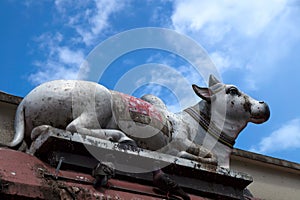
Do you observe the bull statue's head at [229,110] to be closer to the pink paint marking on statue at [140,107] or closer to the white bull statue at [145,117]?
the white bull statue at [145,117]

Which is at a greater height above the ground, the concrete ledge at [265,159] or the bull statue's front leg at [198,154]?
the concrete ledge at [265,159]

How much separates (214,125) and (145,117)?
0.83 m

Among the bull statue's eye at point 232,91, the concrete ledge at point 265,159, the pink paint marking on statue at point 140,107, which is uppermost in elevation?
the concrete ledge at point 265,159

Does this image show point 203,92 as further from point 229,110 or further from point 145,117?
point 145,117

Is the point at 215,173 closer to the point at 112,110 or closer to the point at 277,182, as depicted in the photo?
the point at 112,110

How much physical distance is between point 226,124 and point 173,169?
3.17ft

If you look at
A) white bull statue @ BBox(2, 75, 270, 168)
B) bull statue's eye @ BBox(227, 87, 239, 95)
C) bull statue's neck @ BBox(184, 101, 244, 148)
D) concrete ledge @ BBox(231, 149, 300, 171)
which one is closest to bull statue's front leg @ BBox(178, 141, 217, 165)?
white bull statue @ BBox(2, 75, 270, 168)

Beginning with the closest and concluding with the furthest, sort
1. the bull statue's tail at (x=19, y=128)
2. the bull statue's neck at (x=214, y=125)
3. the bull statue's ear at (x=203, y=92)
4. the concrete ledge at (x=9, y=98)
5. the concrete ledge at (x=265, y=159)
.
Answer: the bull statue's tail at (x=19, y=128) < the bull statue's neck at (x=214, y=125) < the bull statue's ear at (x=203, y=92) < the concrete ledge at (x=9, y=98) < the concrete ledge at (x=265, y=159)

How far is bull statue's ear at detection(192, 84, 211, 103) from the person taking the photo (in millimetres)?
4383

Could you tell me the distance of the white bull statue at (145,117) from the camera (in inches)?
139

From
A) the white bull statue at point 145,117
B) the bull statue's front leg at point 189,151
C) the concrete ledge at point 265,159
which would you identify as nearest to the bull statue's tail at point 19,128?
the white bull statue at point 145,117

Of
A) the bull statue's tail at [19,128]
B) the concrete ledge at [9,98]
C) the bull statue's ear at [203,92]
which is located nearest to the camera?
the bull statue's tail at [19,128]

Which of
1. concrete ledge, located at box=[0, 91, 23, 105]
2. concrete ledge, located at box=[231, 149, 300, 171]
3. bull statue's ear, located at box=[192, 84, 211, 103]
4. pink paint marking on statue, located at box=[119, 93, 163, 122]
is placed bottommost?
pink paint marking on statue, located at box=[119, 93, 163, 122]

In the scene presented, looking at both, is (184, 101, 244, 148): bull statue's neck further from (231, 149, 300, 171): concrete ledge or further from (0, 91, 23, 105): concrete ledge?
(231, 149, 300, 171): concrete ledge
